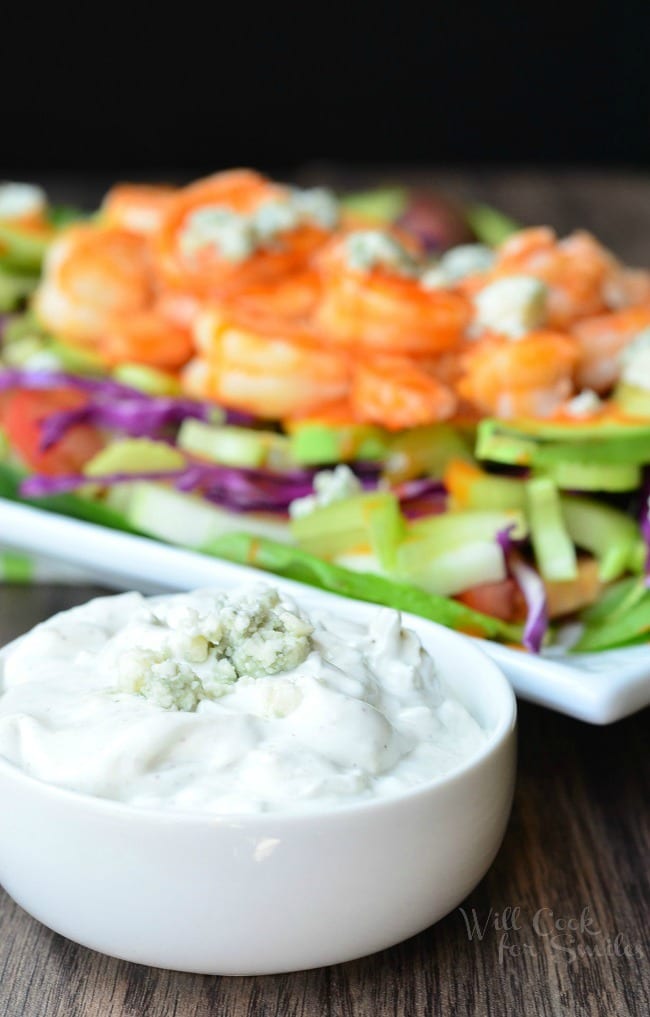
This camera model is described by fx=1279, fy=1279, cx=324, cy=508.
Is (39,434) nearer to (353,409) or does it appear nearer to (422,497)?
(353,409)

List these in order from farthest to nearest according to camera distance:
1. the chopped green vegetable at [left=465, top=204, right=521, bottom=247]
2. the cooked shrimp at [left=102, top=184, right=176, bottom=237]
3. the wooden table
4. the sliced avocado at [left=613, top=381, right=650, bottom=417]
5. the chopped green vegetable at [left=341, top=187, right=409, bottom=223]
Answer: the chopped green vegetable at [left=341, top=187, right=409, bottom=223], the chopped green vegetable at [left=465, top=204, right=521, bottom=247], the cooked shrimp at [left=102, top=184, right=176, bottom=237], the sliced avocado at [left=613, top=381, right=650, bottom=417], the wooden table

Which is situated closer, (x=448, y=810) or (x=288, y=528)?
(x=448, y=810)

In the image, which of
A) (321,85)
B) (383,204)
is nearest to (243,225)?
(383,204)

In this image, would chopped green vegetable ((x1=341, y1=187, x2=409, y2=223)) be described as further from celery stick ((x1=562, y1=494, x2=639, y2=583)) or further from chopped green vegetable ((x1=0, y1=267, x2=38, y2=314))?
celery stick ((x1=562, y1=494, x2=639, y2=583))

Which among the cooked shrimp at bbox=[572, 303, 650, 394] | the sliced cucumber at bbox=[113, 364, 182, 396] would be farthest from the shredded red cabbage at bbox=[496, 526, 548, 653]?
the sliced cucumber at bbox=[113, 364, 182, 396]

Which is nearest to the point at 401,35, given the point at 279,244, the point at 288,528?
the point at 279,244

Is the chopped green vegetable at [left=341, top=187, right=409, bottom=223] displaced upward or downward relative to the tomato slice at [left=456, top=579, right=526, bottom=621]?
downward

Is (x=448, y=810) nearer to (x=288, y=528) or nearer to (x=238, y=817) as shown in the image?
(x=238, y=817)
